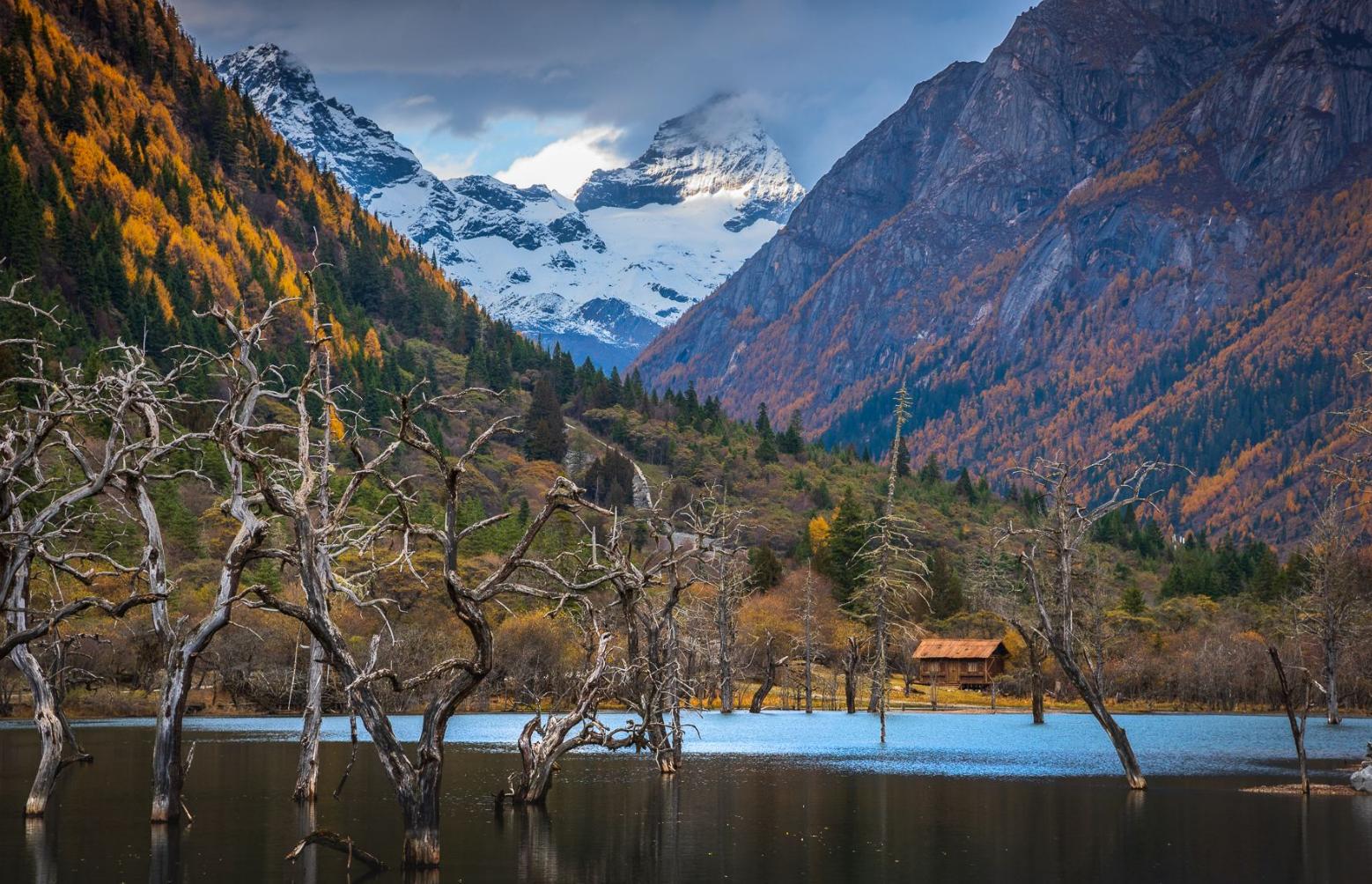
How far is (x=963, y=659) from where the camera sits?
12712cm

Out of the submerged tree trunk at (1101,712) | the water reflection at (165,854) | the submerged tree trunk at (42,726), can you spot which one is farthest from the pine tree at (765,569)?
the water reflection at (165,854)

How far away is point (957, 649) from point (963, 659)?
1.32 metres

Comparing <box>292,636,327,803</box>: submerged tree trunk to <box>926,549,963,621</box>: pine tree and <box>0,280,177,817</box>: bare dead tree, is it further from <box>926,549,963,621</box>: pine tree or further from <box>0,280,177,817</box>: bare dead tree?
<box>926,549,963,621</box>: pine tree

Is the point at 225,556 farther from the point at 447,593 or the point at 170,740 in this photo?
the point at 447,593

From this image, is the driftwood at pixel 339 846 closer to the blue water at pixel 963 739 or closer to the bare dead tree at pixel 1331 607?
the blue water at pixel 963 739

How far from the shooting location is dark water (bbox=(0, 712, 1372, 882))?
89.4ft

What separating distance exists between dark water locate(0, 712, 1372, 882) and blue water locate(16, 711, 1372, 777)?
0.51 metres

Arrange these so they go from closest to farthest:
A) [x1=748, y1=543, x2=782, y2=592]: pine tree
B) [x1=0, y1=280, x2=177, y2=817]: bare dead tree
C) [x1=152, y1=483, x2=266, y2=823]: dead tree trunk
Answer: [x1=0, y1=280, x2=177, y2=817]: bare dead tree < [x1=152, y1=483, x2=266, y2=823]: dead tree trunk < [x1=748, y1=543, x2=782, y2=592]: pine tree

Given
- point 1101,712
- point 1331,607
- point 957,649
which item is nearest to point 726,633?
point 1331,607

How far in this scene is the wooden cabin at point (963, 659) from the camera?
125 meters

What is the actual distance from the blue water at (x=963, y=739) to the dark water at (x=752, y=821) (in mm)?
506

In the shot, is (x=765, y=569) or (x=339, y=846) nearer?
(x=339, y=846)

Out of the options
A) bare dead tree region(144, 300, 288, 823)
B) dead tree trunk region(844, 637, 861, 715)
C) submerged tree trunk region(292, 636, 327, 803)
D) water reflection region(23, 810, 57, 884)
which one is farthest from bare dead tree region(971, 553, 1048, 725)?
water reflection region(23, 810, 57, 884)

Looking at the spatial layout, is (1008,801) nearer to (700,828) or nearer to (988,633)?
(700,828)
